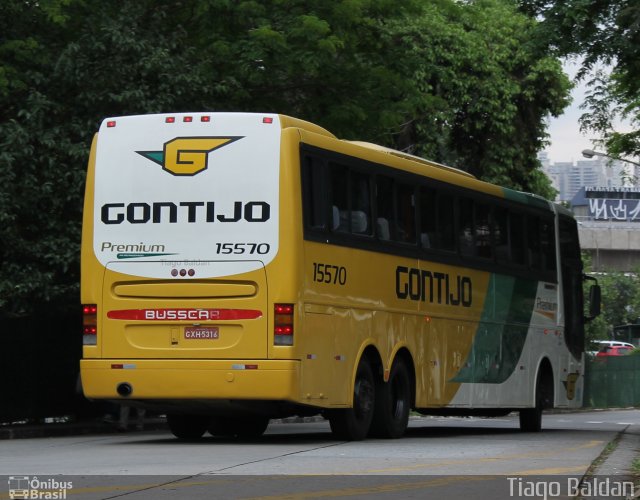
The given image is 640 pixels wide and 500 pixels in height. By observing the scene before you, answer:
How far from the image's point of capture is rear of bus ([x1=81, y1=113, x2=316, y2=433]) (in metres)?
16.6

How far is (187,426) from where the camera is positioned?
64.3 ft

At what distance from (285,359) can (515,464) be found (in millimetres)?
3608

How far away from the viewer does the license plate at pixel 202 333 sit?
16.8 m

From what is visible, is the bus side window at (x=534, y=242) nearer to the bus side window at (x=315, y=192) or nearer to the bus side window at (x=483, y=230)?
the bus side window at (x=483, y=230)

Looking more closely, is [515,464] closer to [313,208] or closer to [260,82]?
[313,208]

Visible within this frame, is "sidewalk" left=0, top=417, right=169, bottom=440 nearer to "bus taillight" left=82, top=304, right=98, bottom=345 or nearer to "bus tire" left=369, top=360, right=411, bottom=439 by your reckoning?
"bus taillight" left=82, top=304, right=98, bottom=345

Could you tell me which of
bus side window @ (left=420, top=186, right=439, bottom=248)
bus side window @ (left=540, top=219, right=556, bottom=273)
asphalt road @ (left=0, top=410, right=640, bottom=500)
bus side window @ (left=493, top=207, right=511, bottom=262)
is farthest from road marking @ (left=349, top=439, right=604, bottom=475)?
bus side window @ (left=540, top=219, right=556, bottom=273)

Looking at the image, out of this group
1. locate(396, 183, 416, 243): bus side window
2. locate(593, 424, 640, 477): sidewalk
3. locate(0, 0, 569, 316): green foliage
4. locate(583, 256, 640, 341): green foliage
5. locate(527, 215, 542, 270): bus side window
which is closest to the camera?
locate(593, 424, 640, 477): sidewalk

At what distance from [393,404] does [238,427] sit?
233 centimetres

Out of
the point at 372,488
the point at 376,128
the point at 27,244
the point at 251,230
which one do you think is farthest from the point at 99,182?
the point at 376,128

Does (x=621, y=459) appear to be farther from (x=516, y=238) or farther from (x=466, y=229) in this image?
(x=516, y=238)

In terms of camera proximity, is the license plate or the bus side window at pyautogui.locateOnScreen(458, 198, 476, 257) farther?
the bus side window at pyautogui.locateOnScreen(458, 198, 476, 257)

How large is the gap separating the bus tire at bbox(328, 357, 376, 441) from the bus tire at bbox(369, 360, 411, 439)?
0.17 metres

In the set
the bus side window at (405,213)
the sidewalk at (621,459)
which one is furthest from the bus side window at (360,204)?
the sidewalk at (621,459)
